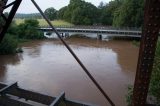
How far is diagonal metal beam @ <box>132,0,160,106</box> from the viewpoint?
188 centimetres

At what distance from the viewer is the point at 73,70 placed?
27562mm

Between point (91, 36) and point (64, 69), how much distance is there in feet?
98.4

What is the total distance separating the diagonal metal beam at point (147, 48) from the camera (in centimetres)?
188

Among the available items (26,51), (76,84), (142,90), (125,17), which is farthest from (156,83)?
(125,17)

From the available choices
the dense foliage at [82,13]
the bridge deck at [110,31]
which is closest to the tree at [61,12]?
the dense foliage at [82,13]

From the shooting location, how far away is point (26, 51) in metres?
39.8

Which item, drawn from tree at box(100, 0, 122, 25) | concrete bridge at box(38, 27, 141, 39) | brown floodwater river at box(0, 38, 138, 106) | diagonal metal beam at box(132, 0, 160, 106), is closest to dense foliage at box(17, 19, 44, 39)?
concrete bridge at box(38, 27, 141, 39)

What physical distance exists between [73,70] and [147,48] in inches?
1011

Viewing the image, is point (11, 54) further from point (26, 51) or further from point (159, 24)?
point (159, 24)

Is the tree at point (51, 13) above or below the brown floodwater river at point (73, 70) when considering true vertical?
above

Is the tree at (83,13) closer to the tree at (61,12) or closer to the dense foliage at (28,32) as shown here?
the tree at (61,12)

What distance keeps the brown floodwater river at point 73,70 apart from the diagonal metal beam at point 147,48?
16.0m

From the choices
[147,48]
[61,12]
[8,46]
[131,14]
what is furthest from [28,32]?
[147,48]

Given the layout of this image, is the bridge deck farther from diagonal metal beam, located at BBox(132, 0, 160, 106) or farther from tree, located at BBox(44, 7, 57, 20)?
diagonal metal beam, located at BBox(132, 0, 160, 106)
